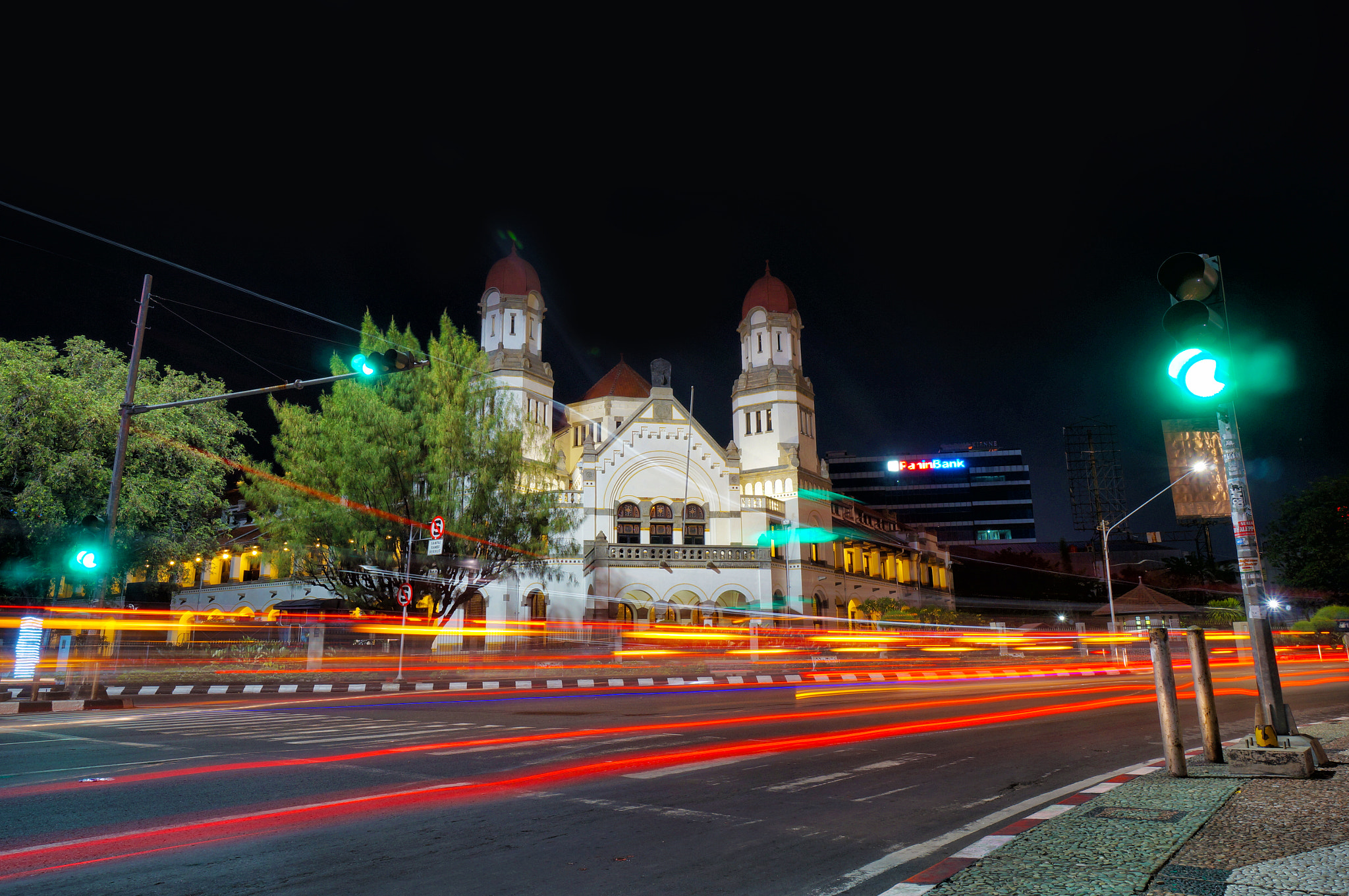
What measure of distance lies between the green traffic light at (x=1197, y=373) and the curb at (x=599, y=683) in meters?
17.7

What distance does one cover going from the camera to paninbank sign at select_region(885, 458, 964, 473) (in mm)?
117312

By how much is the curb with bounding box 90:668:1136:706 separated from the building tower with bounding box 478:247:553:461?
22004 mm

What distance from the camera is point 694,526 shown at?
4225 centimetres

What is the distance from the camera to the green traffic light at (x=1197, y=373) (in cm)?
515

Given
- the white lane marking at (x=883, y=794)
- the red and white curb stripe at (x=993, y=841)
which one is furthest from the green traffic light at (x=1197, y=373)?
the white lane marking at (x=883, y=794)

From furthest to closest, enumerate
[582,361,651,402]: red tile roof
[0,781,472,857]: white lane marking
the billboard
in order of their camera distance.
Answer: [582,361,651,402]: red tile roof, the billboard, [0,781,472,857]: white lane marking

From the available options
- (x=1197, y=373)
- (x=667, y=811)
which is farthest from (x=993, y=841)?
(x=1197, y=373)

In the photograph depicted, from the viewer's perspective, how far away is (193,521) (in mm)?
27891

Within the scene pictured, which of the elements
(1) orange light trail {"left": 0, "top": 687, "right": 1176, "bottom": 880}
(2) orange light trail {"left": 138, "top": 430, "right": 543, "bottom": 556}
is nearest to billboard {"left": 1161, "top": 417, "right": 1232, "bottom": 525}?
(2) orange light trail {"left": 138, "top": 430, "right": 543, "bottom": 556}

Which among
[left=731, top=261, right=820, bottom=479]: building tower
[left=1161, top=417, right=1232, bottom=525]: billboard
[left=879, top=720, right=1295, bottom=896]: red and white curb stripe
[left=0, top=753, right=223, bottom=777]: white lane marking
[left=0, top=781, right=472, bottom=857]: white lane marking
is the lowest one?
[left=879, top=720, right=1295, bottom=896]: red and white curb stripe

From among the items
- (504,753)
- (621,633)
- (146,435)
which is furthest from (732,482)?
(504,753)

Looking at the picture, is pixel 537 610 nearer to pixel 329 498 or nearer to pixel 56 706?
pixel 329 498

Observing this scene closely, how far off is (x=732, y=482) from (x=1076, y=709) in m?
29.0

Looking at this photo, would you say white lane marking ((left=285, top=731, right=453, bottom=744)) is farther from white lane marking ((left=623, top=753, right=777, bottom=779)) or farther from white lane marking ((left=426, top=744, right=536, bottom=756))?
white lane marking ((left=623, top=753, right=777, bottom=779))
